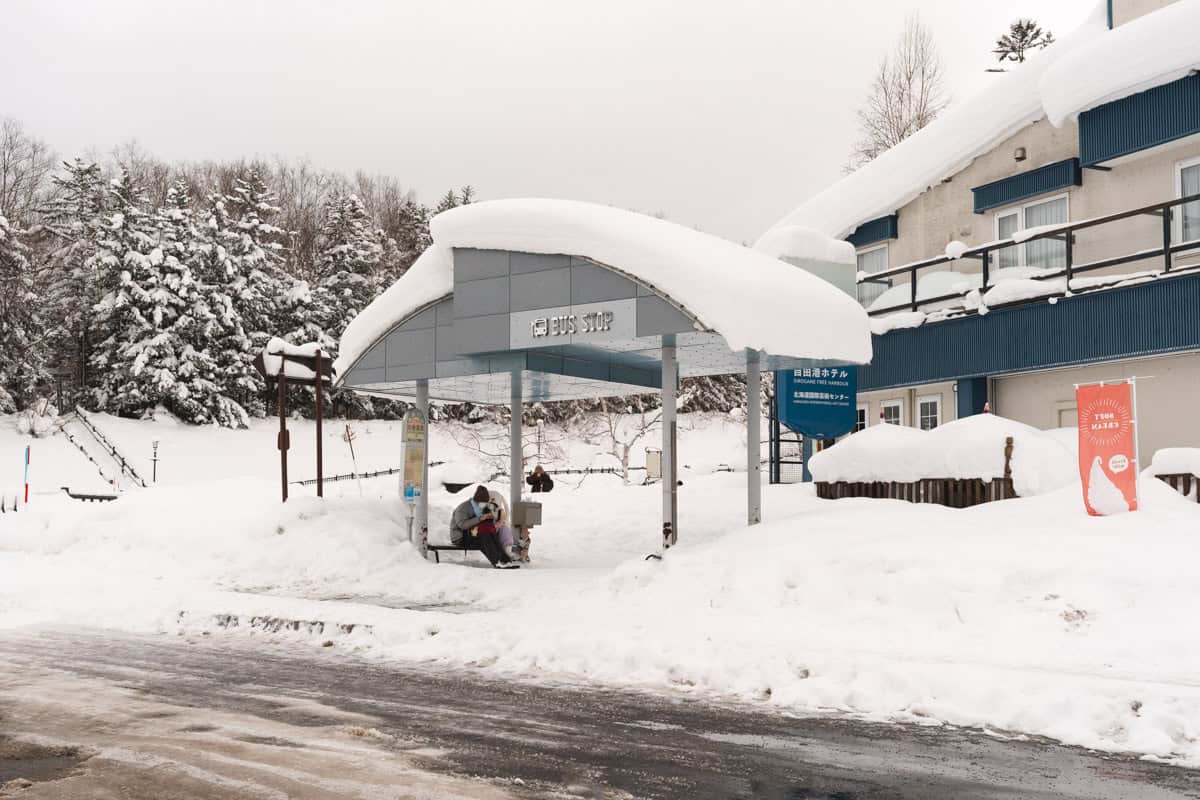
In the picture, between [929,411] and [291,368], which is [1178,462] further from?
[291,368]

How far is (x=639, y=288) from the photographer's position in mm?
13680

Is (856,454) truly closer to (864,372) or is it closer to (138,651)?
(864,372)

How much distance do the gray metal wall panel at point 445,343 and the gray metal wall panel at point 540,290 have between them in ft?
5.95

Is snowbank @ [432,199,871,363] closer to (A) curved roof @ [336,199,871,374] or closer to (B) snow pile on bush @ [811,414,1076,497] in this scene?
(A) curved roof @ [336,199,871,374]

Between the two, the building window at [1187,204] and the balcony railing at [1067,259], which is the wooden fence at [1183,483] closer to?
the balcony railing at [1067,259]

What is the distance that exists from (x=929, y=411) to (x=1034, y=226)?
4.46 meters

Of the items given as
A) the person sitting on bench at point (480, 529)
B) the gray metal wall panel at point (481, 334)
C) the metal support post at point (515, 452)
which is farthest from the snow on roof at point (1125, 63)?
the person sitting on bench at point (480, 529)

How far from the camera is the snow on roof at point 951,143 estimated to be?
73.4ft

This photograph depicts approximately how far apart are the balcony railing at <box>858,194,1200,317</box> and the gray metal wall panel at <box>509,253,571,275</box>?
947 cm

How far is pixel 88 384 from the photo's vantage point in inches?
2119

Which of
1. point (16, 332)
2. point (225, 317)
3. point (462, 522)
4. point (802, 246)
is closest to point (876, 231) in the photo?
point (802, 246)

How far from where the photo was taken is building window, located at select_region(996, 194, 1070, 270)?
70.0ft

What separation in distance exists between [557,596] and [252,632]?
12.4 ft

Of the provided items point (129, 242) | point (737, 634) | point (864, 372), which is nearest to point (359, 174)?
point (129, 242)
